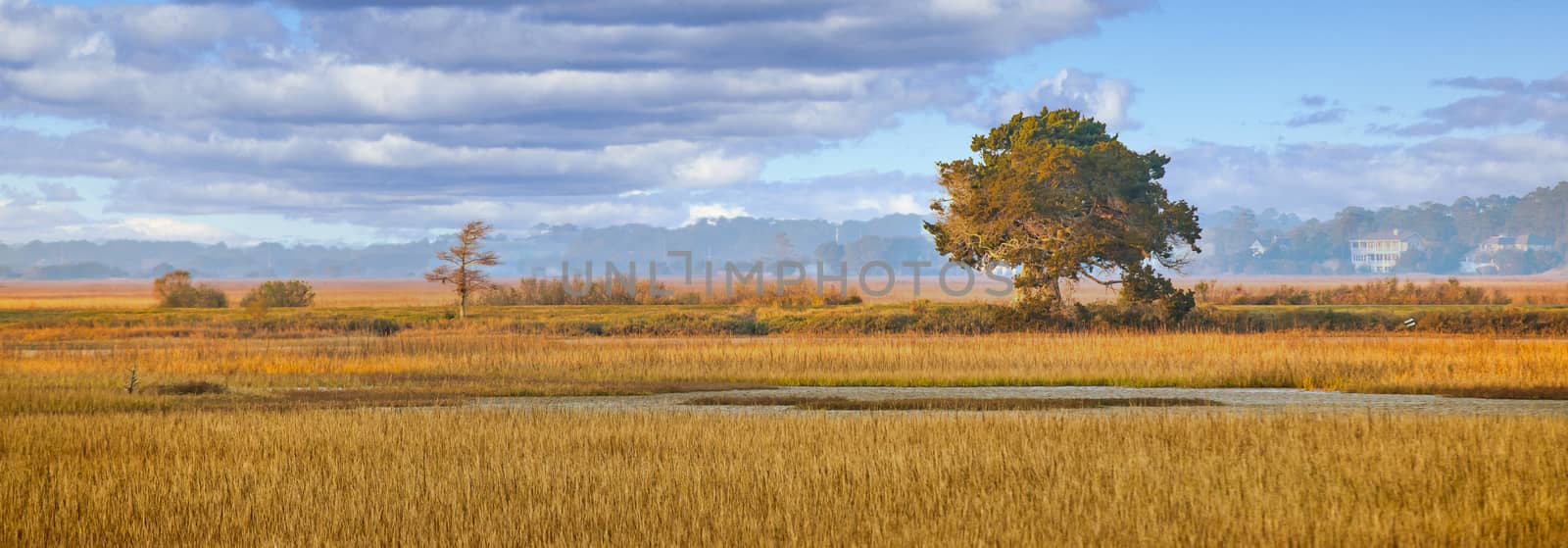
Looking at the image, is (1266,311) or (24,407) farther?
(1266,311)

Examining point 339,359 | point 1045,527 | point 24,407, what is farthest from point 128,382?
point 1045,527

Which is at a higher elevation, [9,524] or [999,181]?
[999,181]

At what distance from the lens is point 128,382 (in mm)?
30797

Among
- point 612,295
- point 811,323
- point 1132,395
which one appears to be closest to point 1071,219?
point 811,323

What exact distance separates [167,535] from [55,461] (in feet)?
18.3

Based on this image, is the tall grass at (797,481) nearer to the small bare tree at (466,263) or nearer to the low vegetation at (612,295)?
the small bare tree at (466,263)

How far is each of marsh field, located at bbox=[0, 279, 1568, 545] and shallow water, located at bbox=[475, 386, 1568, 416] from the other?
309 mm

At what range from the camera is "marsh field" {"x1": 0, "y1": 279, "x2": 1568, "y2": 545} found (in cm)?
1305

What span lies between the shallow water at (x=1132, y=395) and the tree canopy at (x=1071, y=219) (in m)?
21.2

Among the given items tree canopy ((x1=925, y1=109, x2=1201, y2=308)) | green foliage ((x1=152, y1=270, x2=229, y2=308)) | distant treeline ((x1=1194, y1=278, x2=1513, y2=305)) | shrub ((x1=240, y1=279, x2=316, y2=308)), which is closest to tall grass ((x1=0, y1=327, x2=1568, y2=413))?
tree canopy ((x1=925, y1=109, x2=1201, y2=308))

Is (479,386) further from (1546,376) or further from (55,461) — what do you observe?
(1546,376)

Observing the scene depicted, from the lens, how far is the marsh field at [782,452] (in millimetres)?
13055

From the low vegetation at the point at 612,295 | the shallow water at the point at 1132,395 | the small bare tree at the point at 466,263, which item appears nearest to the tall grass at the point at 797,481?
the shallow water at the point at 1132,395

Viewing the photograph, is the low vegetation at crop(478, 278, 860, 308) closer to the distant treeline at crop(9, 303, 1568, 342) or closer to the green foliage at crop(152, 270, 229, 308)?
the distant treeline at crop(9, 303, 1568, 342)
